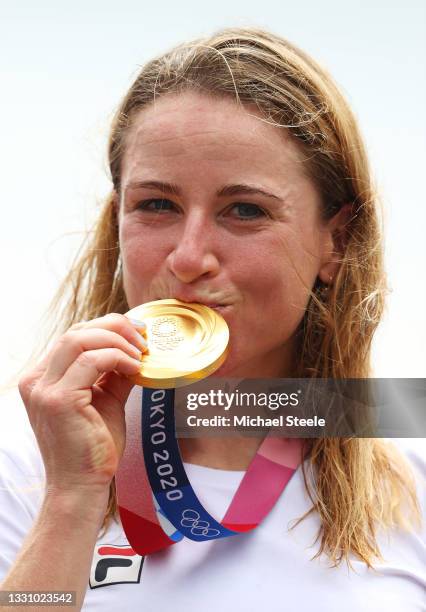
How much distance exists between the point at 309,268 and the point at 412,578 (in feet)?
4.06

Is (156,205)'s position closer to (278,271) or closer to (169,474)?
(278,271)

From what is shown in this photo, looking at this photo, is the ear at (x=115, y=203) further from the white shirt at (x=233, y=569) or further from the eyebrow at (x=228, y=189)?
the white shirt at (x=233, y=569)

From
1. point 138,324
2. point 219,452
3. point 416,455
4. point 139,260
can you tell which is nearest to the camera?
point 138,324

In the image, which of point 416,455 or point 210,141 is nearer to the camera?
point 210,141

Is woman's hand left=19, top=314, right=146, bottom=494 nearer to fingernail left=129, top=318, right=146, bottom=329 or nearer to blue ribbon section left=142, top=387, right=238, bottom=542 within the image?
fingernail left=129, top=318, right=146, bottom=329

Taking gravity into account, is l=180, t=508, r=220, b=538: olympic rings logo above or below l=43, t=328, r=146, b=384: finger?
below

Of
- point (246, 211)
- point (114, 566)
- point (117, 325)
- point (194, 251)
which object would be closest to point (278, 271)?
point (246, 211)

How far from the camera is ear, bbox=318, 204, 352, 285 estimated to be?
12.9ft

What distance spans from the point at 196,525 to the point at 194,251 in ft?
3.24

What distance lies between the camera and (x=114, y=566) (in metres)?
3.37

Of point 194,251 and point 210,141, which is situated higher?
point 210,141

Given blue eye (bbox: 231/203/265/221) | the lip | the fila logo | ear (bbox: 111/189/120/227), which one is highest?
Result: ear (bbox: 111/189/120/227)

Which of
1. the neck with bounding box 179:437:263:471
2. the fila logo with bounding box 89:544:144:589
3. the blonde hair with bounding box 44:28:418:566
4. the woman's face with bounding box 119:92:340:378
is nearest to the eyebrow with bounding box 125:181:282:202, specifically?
the woman's face with bounding box 119:92:340:378

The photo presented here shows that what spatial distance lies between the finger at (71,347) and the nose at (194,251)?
0.48 m
